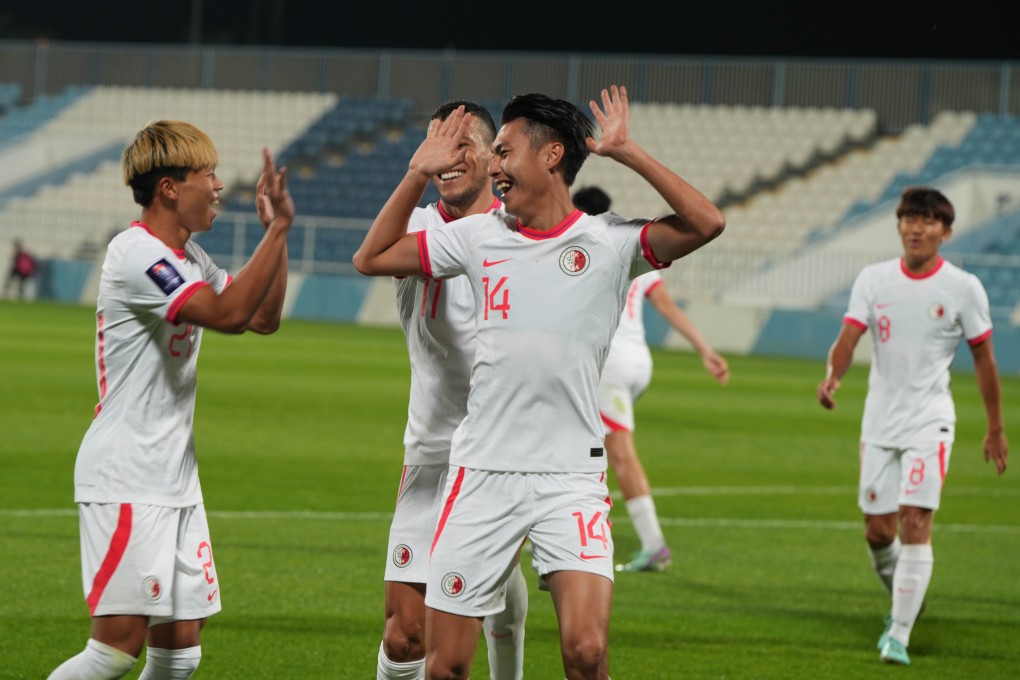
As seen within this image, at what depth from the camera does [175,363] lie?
4641 millimetres

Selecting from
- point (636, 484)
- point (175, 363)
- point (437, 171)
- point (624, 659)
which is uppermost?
point (437, 171)

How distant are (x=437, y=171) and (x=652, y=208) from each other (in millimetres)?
31173

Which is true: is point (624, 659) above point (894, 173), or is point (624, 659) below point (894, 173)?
below

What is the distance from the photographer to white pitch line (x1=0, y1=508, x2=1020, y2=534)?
9.87m

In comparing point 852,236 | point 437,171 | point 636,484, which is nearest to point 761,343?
point 852,236

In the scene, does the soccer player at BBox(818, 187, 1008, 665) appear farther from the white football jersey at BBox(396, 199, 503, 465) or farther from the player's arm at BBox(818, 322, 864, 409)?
the white football jersey at BBox(396, 199, 503, 465)

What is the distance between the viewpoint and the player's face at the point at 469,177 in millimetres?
5297

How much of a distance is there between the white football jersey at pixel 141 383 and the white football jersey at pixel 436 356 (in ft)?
2.86

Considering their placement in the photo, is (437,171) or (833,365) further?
(833,365)

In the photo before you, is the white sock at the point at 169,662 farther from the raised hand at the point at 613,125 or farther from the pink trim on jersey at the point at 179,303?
the raised hand at the point at 613,125

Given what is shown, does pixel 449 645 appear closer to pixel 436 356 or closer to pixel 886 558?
pixel 436 356

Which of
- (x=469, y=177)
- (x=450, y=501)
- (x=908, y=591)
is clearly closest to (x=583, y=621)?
(x=450, y=501)

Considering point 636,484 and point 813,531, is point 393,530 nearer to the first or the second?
point 636,484

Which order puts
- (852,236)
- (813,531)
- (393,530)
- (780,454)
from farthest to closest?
(852,236) < (780,454) < (813,531) < (393,530)
